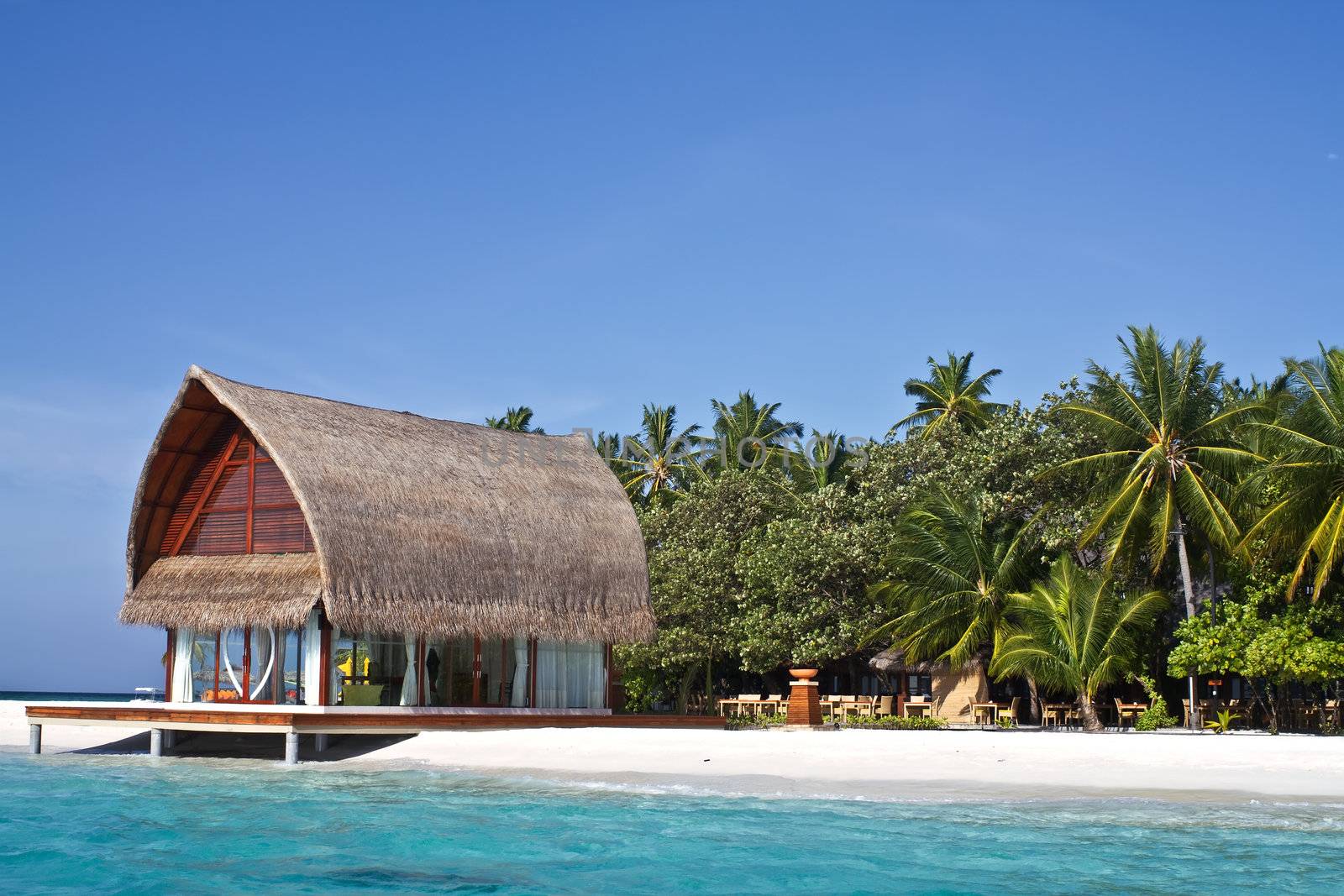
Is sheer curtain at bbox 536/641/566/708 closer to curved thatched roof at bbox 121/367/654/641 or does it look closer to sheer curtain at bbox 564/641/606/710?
sheer curtain at bbox 564/641/606/710

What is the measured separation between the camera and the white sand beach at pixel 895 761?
14094 millimetres

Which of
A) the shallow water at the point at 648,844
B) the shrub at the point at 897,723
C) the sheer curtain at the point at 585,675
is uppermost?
the sheer curtain at the point at 585,675

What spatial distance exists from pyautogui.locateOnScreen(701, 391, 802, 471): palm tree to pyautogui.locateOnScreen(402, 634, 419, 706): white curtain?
19079 millimetres

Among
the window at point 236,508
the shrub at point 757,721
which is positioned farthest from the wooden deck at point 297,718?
the shrub at point 757,721

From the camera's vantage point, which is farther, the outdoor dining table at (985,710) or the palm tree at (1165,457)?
the outdoor dining table at (985,710)

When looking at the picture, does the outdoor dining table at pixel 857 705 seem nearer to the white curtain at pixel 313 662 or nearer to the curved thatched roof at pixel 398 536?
the curved thatched roof at pixel 398 536

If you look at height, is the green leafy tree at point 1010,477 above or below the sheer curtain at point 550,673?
above

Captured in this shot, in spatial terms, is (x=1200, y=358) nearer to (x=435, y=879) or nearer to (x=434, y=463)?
(x=434, y=463)

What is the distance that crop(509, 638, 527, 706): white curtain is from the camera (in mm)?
22578

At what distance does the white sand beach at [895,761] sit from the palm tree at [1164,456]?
552 cm

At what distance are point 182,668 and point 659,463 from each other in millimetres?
21560

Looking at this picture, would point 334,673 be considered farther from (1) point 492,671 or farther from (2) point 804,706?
(2) point 804,706

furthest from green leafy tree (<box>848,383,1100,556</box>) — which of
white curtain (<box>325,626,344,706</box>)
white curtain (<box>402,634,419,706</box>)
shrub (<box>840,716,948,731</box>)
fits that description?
white curtain (<box>325,626,344,706</box>)

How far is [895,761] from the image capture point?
52.0 feet
